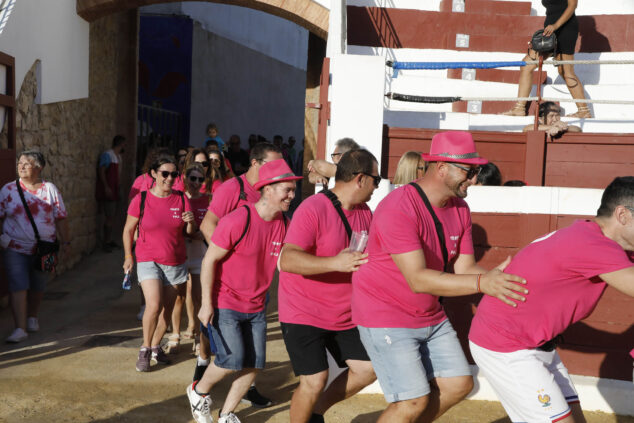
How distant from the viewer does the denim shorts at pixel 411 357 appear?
399 centimetres

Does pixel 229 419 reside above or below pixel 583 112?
below

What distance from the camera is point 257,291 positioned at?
17.0ft

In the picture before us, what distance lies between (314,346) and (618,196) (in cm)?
198

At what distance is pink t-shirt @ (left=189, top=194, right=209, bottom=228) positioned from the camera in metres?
7.43

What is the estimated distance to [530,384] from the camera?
12.0 feet

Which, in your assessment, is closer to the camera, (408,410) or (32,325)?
(408,410)

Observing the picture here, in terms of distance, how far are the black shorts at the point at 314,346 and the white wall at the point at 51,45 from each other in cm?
631

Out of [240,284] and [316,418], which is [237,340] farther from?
[316,418]

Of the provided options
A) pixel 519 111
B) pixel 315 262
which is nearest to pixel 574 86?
pixel 519 111

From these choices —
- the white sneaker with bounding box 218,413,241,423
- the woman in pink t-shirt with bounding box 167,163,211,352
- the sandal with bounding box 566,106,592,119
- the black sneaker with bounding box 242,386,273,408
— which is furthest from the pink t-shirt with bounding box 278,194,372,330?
the sandal with bounding box 566,106,592,119

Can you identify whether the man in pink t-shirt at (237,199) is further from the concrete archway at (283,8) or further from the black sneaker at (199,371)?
the concrete archway at (283,8)

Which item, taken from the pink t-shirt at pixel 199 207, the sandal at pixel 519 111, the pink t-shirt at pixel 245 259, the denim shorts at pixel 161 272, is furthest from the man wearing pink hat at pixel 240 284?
the sandal at pixel 519 111

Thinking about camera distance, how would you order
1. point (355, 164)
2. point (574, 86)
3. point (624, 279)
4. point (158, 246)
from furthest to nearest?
point (574, 86) → point (158, 246) → point (355, 164) → point (624, 279)

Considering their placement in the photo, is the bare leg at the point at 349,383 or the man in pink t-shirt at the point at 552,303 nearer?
the man in pink t-shirt at the point at 552,303
